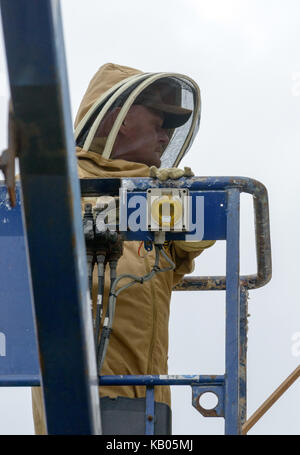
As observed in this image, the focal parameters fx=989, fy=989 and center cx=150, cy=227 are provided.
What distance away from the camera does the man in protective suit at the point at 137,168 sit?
172 inches

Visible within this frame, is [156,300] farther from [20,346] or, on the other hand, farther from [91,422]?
[91,422]

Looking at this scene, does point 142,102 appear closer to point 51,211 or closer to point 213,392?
point 213,392

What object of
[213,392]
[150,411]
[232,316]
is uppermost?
[232,316]

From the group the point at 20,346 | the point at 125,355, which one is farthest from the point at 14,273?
the point at 125,355

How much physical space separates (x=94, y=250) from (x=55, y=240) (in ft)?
4.66

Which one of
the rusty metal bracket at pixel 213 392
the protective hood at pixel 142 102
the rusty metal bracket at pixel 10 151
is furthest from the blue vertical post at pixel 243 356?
the rusty metal bracket at pixel 10 151

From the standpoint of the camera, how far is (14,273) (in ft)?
12.4

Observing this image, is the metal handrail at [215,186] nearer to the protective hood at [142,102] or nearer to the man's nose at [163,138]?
the protective hood at [142,102]

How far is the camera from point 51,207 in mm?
2352

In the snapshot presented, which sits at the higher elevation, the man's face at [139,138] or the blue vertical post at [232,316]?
the man's face at [139,138]

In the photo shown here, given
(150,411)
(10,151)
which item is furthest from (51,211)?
(150,411)

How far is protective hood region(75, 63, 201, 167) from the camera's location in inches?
200

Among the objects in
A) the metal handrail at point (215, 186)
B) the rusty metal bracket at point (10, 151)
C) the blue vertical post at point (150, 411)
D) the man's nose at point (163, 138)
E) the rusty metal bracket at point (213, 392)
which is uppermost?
the rusty metal bracket at point (10, 151)

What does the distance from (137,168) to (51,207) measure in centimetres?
253
